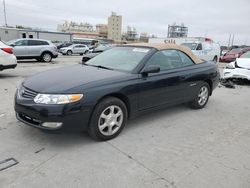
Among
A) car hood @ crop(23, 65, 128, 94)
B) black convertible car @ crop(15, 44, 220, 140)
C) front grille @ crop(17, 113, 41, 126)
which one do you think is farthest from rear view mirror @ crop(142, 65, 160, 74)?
front grille @ crop(17, 113, 41, 126)

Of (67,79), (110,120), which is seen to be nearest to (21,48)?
(67,79)

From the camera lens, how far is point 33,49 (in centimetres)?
1480

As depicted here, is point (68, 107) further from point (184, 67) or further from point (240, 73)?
point (240, 73)

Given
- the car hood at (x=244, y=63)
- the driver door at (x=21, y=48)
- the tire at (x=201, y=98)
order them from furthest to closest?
the driver door at (x=21, y=48) < the car hood at (x=244, y=63) < the tire at (x=201, y=98)

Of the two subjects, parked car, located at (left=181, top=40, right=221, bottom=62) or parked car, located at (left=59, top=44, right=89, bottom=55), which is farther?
parked car, located at (left=59, top=44, right=89, bottom=55)

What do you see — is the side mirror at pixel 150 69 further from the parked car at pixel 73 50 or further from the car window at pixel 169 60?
the parked car at pixel 73 50

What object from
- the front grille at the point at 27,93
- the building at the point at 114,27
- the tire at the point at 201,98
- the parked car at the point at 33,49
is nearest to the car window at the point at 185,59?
the tire at the point at 201,98

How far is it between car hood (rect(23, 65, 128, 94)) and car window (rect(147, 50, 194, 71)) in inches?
31.5

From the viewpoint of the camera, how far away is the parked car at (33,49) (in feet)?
47.5

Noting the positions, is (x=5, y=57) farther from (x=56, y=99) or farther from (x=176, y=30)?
(x=176, y=30)

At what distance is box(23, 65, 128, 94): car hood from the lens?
3254 millimetres

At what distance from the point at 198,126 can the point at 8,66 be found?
662 cm

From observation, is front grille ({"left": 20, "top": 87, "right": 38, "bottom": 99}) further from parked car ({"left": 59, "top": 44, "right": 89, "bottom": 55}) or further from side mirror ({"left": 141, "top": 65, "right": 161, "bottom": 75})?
parked car ({"left": 59, "top": 44, "right": 89, "bottom": 55})

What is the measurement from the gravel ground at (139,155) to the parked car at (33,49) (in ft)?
36.0
